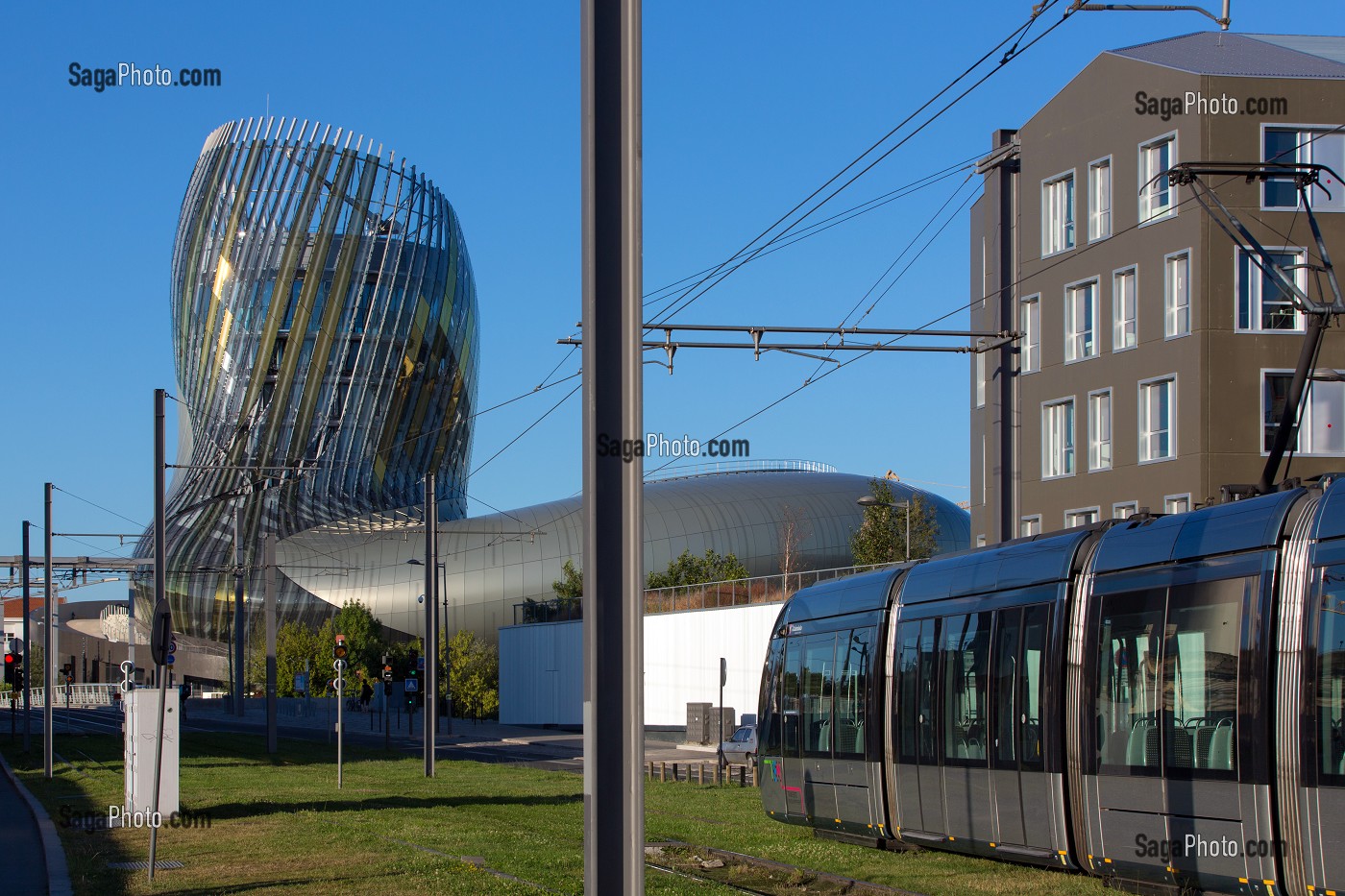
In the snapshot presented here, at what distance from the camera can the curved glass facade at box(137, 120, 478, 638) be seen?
11944 cm

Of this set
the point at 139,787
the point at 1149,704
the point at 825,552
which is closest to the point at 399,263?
the point at 825,552

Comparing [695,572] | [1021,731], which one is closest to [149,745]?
[1021,731]

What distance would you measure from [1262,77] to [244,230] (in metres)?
95.6

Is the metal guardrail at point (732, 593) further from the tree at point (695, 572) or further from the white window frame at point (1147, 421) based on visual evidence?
the tree at point (695, 572)

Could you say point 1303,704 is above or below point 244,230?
below

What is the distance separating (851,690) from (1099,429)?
2585 centimetres

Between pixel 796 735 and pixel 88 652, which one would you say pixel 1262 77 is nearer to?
pixel 796 735

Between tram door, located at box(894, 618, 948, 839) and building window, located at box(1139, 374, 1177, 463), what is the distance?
24.2m

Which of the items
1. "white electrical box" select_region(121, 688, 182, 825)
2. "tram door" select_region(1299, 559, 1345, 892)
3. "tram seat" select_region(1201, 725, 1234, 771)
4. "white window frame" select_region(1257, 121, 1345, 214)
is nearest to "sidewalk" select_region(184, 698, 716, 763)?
"white window frame" select_region(1257, 121, 1345, 214)

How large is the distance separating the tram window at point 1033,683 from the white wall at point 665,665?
3162cm

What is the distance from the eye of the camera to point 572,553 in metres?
110

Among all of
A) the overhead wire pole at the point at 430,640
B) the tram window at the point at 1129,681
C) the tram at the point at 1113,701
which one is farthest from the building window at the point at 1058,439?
the tram window at the point at 1129,681

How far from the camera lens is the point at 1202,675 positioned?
11.6 meters

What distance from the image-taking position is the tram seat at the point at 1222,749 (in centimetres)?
1111
